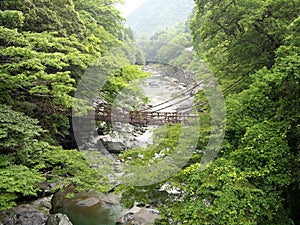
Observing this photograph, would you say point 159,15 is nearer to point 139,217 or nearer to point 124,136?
point 124,136

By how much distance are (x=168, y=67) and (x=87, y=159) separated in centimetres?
2286

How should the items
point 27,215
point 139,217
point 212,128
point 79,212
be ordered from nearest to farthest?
point 212,128 < point 27,215 < point 139,217 < point 79,212

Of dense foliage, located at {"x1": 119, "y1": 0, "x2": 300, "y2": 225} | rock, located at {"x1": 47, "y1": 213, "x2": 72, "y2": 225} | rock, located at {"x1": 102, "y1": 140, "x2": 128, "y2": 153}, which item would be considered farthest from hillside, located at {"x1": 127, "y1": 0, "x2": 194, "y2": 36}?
dense foliage, located at {"x1": 119, "y1": 0, "x2": 300, "y2": 225}

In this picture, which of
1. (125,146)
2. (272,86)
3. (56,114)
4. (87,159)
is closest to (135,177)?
(87,159)

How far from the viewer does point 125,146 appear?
11.7 metres

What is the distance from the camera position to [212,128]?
16.0 ft

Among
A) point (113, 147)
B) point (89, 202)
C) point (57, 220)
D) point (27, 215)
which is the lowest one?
point (89, 202)

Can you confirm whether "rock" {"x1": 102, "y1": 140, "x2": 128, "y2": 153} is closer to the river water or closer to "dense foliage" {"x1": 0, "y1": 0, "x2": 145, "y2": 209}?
the river water

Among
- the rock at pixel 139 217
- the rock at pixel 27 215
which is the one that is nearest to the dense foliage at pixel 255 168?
the rock at pixel 139 217

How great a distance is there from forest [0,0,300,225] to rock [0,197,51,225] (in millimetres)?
553

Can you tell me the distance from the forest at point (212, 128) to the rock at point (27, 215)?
55 centimetres

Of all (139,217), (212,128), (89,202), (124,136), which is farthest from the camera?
(124,136)

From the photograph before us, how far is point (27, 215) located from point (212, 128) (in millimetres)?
4772

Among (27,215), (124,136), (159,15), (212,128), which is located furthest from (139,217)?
(159,15)
